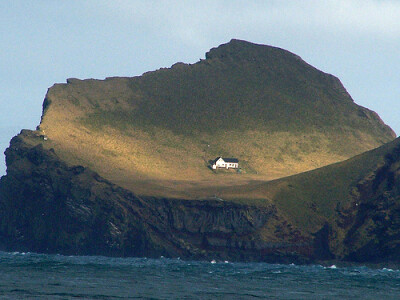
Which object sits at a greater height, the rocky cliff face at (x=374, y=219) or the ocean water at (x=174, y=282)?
the rocky cliff face at (x=374, y=219)

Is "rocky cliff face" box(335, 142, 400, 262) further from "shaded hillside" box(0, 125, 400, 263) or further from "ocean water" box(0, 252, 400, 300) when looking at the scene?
"ocean water" box(0, 252, 400, 300)

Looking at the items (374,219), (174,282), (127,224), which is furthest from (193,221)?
(174,282)

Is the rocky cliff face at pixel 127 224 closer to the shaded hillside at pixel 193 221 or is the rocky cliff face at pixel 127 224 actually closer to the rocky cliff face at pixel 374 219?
the shaded hillside at pixel 193 221

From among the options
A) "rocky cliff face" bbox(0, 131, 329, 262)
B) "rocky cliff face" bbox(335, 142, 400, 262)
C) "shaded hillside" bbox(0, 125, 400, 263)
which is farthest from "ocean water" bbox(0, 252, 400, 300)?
"rocky cliff face" bbox(0, 131, 329, 262)

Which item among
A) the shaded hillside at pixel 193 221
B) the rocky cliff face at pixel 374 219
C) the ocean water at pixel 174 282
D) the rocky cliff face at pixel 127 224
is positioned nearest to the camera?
the ocean water at pixel 174 282

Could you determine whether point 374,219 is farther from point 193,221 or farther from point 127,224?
point 127,224

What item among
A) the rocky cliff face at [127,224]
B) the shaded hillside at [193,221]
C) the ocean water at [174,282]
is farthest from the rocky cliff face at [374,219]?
the ocean water at [174,282]

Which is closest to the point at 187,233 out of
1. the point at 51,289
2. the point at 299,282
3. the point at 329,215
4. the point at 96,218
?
the point at 96,218
